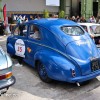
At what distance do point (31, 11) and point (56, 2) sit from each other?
9.68 ft

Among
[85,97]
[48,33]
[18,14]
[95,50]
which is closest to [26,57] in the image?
[48,33]

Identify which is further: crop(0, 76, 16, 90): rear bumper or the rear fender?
the rear fender

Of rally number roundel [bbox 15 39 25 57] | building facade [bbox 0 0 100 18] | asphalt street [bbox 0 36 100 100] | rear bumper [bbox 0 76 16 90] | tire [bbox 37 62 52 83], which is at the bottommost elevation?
asphalt street [bbox 0 36 100 100]

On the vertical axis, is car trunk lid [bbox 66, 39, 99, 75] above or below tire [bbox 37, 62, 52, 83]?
above

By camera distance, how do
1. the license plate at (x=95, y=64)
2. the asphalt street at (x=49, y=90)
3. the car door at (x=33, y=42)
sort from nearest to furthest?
1. the asphalt street at (x=49, y=90)
2. the license plate at (x=95, y=64)
3. the car door at (x=33, y=42)

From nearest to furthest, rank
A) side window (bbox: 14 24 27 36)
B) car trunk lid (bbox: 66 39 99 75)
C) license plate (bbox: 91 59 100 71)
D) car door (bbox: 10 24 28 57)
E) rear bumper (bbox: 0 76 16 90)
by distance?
rear bumper (bbox: 0 76 16 90) → car trunk lid (bbox: 66 39 99 75) → license plate (bbox: 91 59 100 71) → car door (bbox: 10 24 28 57) → side window (bbox: 14 24 27 36)

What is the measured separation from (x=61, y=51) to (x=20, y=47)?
2.25 meters

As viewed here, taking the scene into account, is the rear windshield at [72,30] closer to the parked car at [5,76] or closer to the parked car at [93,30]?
the parked car at [5,76]

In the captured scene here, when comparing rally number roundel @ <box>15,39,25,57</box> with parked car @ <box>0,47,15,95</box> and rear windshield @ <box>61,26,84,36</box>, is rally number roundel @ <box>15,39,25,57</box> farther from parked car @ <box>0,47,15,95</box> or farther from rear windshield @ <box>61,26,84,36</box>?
parked car @ <box>0,47,15,95</box>

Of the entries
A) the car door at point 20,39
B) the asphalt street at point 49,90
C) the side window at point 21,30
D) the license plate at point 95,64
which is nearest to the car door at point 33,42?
the car door at point 20,39

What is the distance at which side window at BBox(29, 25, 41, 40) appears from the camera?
7.40m

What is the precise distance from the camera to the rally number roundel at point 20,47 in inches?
323

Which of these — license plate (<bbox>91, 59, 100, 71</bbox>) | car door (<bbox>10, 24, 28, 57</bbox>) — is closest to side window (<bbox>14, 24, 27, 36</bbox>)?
car door (<bbox>10, 24, 28, 57</bbox>)

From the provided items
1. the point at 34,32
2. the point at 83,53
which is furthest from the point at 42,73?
the point at 34,32
